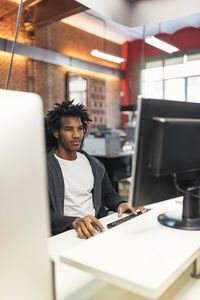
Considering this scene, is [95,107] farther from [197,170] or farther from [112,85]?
[197,170]

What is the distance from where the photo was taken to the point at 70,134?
167 cm

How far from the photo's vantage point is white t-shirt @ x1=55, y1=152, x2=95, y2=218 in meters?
1.53

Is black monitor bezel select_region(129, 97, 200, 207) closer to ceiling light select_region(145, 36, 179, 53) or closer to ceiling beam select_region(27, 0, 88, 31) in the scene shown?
ceiling beam select_region(27, 0, 88, 31)

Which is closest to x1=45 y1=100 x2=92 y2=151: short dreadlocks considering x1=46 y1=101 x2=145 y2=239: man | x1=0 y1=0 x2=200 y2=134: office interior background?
x1=46 y1=101 x2=145 y2=239: man

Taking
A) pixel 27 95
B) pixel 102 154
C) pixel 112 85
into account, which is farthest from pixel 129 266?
pixel 112 85

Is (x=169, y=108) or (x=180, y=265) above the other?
(x=169, y=108)

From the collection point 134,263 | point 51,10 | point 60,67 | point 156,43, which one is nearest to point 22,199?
point 134,263

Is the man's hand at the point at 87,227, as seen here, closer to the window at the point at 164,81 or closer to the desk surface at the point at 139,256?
the desk surface at the point at 139,256

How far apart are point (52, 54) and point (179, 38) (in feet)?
10.1

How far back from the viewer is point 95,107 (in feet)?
23.7

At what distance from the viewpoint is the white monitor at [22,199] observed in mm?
399

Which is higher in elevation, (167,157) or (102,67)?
(102,67)

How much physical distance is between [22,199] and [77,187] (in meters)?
1.16

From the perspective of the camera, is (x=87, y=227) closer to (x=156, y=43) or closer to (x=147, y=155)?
(x=147, y=155)
